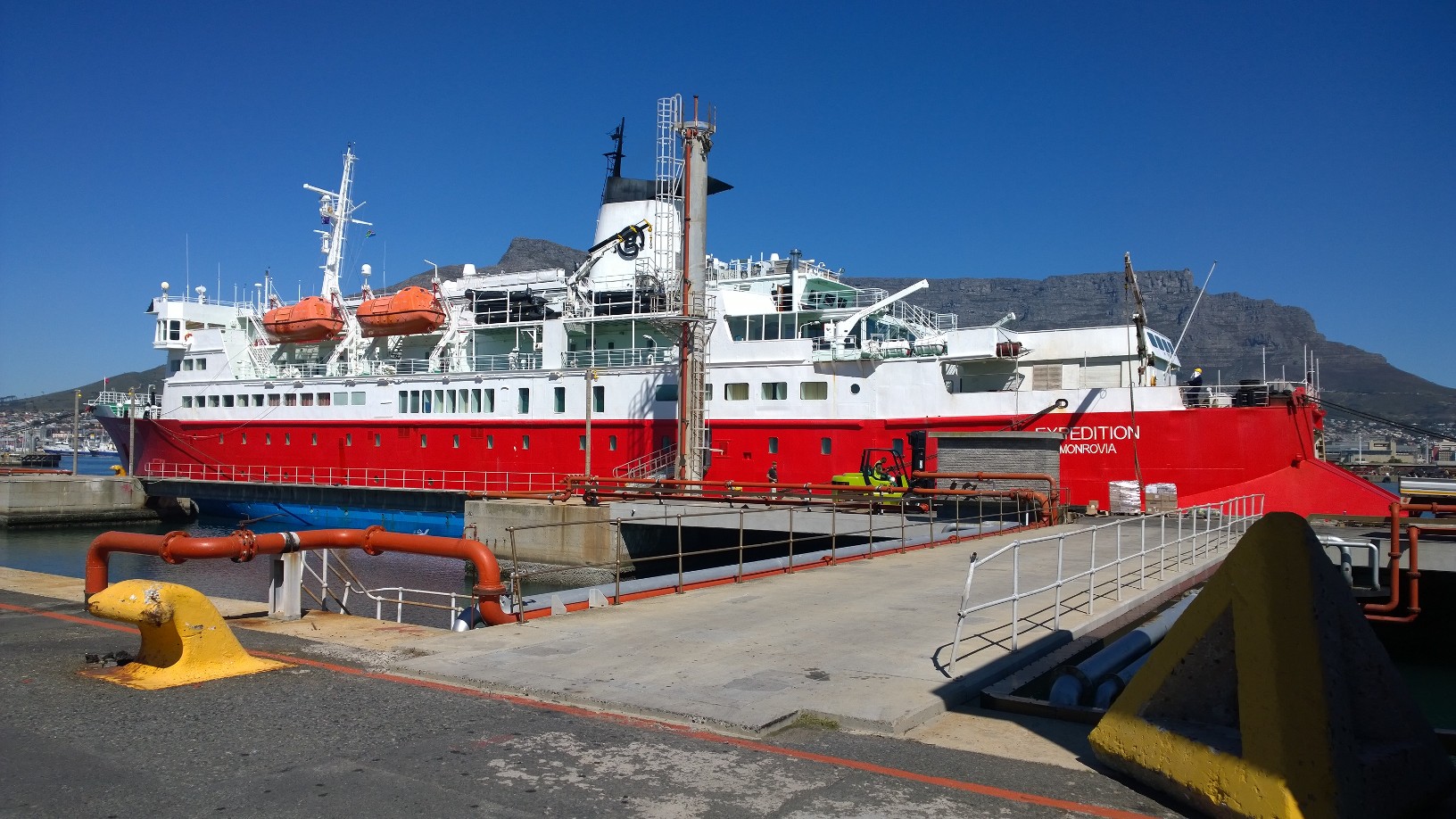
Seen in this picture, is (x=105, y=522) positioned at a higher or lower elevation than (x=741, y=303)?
lower

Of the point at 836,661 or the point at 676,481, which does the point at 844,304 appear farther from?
the point at 836,661

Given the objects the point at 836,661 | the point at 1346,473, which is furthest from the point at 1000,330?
the point at 836,661

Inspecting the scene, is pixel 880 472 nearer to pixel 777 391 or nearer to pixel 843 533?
pixel 777 391

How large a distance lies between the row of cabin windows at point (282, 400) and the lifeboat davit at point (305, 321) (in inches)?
99.1

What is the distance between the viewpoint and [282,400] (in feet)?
133

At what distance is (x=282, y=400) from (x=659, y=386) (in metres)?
18.9

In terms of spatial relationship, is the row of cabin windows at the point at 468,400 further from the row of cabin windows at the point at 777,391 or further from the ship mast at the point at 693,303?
the ship mast at the point at 693,303

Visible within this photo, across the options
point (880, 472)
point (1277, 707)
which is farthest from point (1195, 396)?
point (1277, 707)

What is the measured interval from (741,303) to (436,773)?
1078 inches

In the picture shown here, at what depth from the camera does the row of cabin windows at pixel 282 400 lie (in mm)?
38153

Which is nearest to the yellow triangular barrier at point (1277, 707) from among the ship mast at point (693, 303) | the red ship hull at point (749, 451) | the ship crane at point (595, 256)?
the red ship hull at point (749, 451)

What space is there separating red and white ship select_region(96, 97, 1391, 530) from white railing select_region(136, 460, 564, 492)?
10cm

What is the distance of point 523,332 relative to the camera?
36312 millimetres

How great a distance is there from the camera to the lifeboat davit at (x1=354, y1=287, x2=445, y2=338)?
120 feet
